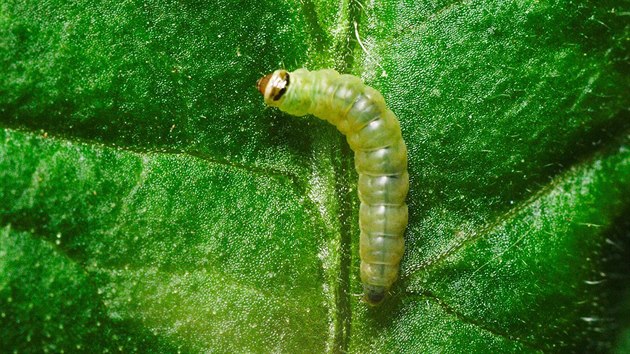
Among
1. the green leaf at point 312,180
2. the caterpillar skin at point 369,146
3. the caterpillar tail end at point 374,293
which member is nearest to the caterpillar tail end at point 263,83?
the caterpillar skin at point 369,146

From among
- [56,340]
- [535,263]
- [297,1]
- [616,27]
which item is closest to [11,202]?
[56,340]

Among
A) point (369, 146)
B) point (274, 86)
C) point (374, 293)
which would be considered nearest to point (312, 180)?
point (369, 146)

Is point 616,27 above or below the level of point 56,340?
above

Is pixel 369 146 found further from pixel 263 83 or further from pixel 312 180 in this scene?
pixel 263 83

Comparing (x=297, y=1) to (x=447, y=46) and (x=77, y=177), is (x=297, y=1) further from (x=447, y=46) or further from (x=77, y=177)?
(x=77, y=177)

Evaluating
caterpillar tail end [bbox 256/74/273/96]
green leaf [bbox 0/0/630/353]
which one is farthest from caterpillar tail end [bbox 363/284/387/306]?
caterpillar tail end [bbox 256/74/273/96]

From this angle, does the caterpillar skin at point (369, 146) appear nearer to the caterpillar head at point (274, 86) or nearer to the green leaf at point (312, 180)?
the caterpillar head at point (274, 86)

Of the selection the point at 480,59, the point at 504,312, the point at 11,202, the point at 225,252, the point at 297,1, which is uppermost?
the point at 297,1
